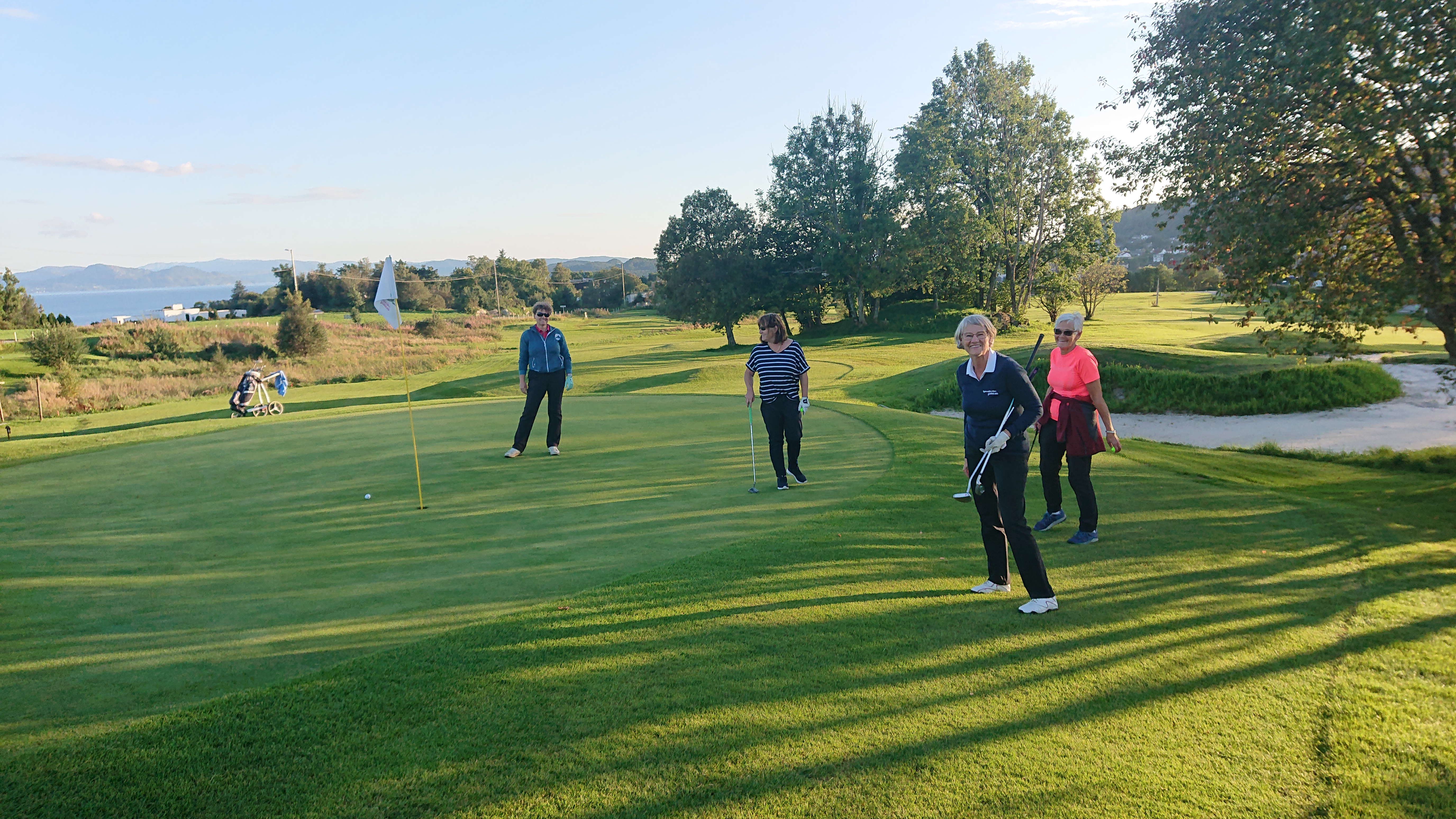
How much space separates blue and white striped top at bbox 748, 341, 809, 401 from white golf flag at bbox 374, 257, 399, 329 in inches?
162

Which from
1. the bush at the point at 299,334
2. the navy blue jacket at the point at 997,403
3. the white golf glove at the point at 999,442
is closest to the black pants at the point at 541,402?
Answer: the navy blue jacket at the point at 997,403

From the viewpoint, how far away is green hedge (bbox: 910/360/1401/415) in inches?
763

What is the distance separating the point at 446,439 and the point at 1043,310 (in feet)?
222

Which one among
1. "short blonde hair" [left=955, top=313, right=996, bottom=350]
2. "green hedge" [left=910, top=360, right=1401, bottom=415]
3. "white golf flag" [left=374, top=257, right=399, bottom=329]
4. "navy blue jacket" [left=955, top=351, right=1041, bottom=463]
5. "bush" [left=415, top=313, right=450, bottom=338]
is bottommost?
"green hedge" [left=910, top=360, right=1401, bottom=415]

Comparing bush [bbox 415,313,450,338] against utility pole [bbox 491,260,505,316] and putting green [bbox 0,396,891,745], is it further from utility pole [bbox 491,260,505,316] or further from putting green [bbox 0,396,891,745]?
putting green [bbox 0,396,891,745]

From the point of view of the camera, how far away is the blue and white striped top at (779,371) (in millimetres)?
9008

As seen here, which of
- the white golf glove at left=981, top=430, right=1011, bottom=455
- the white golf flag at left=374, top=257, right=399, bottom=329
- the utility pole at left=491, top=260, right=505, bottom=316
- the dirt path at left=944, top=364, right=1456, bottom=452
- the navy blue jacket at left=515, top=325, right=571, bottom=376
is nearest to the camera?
the white golf glove at left=981, top=430, right=1011, bottom=455

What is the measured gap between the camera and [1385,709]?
4137 mm

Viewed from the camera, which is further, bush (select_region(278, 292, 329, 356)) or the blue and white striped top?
bush (select_region(278, 292, 329, 356))

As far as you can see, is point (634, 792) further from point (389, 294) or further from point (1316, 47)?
point (1316, 47)

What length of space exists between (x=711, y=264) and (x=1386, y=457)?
39.5 meters

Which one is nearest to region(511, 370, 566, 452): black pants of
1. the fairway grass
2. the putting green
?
the putting green

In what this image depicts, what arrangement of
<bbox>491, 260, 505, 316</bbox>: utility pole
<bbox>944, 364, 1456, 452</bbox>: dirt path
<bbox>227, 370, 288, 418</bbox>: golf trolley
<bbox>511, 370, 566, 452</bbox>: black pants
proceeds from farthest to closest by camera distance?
1. <bbox>491, 260, 505, 316</bbox>: utility pole
2. <bbox>227, 370, 288, 418</bbox>: golf trolley
3. <bbox>944, 364, 1456, 452</bbox>: dirt path
4. <bbox>511, 370, 566, 452</bbox>: black pants

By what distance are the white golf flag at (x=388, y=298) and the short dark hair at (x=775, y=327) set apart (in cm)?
403
